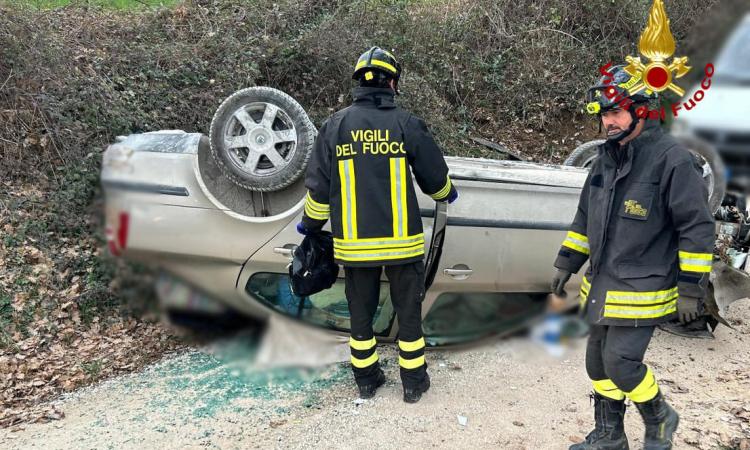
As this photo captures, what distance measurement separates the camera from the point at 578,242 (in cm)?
271

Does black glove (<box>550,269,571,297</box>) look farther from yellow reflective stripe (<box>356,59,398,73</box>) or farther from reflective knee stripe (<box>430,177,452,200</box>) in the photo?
yellow reflective stripe (<box>356,59,398,73</box>)

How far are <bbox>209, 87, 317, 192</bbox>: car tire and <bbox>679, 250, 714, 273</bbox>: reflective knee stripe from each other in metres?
1.95

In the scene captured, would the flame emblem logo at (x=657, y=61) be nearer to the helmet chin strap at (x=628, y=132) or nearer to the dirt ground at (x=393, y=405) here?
the helmet chin strap at (x=628, y=132)

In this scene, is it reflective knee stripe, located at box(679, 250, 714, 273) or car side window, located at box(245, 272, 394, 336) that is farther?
car side window, located at box(245, 272, 394, 336)

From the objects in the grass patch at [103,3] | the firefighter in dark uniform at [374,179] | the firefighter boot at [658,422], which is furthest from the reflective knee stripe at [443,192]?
the grass patch at [103,3]

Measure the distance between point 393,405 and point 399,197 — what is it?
3.68ft

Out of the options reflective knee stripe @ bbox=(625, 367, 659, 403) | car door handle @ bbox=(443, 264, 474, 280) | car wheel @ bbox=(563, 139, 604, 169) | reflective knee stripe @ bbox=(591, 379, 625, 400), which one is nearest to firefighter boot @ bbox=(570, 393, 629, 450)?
reflective knee stripe @ bbox=(591, 379, 625, 400)

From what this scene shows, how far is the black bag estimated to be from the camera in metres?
Result: 3.11

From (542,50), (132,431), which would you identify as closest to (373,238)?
(132,431)

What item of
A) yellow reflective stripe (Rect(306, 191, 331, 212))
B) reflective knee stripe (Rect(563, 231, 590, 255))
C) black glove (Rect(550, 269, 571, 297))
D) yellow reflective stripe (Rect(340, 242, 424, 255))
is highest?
yellow reflective stripe (Rect(306, 191, 331, 212))

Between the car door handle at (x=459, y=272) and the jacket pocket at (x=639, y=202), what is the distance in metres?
1.11

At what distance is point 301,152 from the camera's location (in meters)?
3.33

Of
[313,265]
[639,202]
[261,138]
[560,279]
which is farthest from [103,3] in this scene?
[639,202]

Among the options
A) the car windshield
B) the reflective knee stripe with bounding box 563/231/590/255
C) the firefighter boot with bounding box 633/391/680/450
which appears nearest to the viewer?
the car windshield
